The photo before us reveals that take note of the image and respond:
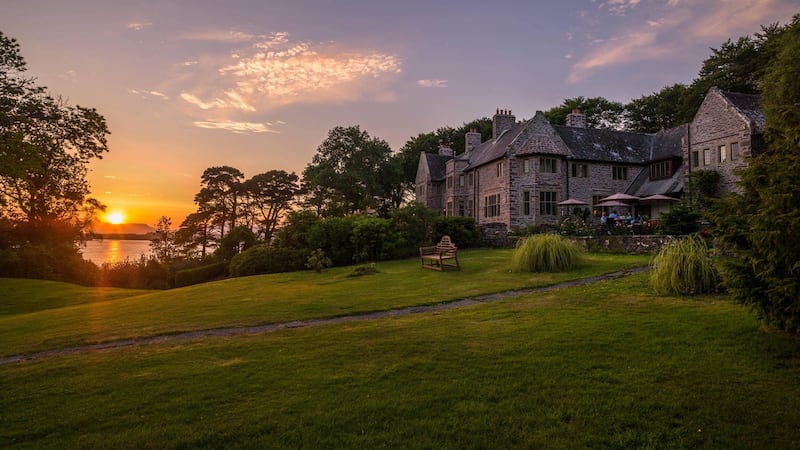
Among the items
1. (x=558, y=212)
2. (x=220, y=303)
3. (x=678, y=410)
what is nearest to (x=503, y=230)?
(x=558, y=212)

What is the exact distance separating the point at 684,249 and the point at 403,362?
8678 millimetres

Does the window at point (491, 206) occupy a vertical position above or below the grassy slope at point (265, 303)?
above

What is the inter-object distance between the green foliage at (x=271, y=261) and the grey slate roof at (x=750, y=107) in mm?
28924

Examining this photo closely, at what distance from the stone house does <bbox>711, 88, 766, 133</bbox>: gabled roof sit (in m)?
0.07

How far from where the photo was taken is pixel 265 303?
1265cm

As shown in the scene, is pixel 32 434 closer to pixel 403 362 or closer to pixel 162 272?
pixel 403 362

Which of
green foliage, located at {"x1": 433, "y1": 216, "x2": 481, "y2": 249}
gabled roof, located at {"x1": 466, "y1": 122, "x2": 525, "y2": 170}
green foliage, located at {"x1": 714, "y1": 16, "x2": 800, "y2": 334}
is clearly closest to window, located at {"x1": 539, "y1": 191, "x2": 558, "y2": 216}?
gabled roof, located at {"x1": 466, "y1": 122, "x2": 525, "y2": 170}

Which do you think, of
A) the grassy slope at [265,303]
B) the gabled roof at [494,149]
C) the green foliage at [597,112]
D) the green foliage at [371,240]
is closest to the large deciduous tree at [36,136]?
the grassy slope at [265,303]

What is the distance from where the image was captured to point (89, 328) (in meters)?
10.6

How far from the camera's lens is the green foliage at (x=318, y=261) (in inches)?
867

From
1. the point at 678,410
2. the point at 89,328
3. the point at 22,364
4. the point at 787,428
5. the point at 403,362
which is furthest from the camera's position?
the point at 89,328

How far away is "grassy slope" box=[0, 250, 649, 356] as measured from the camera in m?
9.98

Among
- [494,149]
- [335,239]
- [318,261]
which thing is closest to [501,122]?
[494,149]

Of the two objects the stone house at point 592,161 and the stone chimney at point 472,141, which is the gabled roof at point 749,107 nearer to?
the stone house at point 592,161
